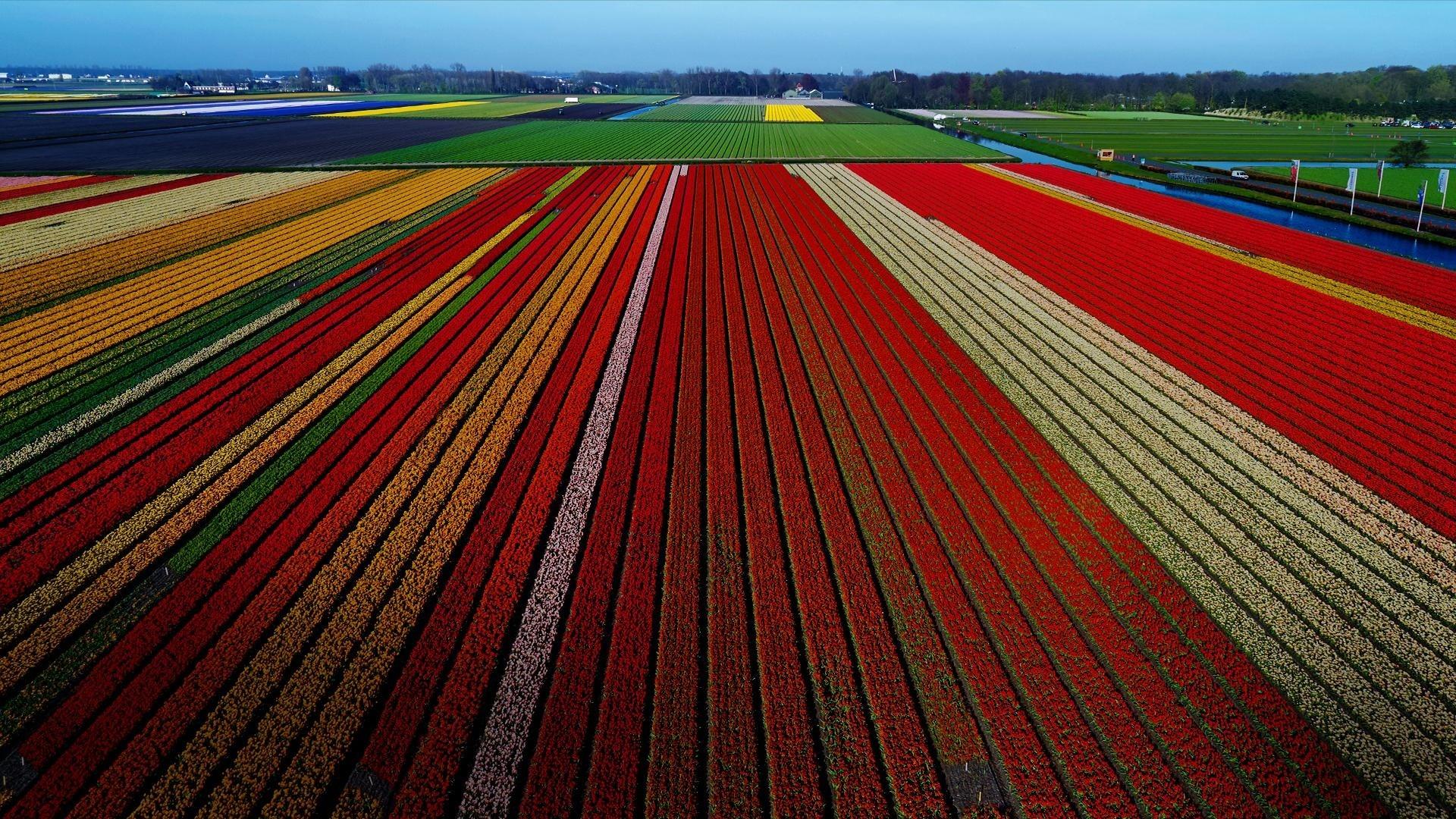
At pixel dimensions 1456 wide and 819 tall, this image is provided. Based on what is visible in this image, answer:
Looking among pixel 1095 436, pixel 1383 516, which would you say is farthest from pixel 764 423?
pixel 1383 516

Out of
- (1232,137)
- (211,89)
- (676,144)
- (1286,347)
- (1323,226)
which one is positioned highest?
(211,89)

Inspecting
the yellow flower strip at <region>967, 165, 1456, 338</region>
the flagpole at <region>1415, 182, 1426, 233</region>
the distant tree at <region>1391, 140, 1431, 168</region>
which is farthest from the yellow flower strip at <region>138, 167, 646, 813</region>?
the distant tree at <region>1391, 140, 1431, 168</region>

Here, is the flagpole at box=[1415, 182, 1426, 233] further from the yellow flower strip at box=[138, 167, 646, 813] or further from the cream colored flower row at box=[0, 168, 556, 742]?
the cream colored flower row at box=[0, 168, 556, 742]

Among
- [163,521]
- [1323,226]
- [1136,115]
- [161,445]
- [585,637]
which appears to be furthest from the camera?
[1136,115]

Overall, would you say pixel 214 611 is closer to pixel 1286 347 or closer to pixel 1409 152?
pixel 1286 347

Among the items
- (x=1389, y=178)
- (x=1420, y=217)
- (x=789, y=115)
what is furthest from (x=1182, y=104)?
(x=1420, y=217)

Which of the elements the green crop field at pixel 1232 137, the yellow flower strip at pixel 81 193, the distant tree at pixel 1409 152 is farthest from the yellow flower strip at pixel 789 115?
the yellow flower strip at pixel 81 193

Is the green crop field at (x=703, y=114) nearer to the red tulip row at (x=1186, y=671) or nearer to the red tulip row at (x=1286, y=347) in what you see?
the red tulip row at (x=1286, y=347)
